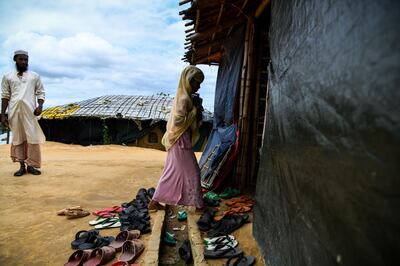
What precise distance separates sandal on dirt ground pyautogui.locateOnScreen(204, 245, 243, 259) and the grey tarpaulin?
264cm

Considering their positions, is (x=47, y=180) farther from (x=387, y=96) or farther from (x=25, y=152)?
(x=387, y=96)

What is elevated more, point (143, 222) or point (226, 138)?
point (226, 138)

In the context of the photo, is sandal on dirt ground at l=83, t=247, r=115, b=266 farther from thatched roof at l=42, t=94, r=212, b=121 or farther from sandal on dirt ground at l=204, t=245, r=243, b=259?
thatched roof at l=42, t=94, r=212, b=121

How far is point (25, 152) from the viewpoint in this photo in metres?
6.26

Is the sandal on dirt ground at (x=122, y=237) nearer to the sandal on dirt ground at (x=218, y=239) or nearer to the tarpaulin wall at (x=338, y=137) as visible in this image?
the sandal on dirt ground at (x=218, y=239)

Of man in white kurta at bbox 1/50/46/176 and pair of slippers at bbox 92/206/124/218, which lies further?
man in white kurta at bbox 1/50/46/176

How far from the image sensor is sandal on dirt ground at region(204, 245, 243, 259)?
2.56 m

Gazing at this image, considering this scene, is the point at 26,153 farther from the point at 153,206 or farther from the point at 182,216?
the point at 182,216

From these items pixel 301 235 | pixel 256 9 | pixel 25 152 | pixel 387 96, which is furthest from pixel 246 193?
pixel 25 152

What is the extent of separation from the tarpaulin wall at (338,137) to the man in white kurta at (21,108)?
558cm

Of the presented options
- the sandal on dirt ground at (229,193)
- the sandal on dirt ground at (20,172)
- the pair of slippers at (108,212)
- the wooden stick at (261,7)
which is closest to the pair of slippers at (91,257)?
the pair of slippers at (108,212)

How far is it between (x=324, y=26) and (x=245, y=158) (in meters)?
3.84

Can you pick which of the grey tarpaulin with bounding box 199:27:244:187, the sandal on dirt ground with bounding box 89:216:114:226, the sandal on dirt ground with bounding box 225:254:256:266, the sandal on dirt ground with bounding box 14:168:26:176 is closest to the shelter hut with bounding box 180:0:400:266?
the sandal on dirt ground with bounding box 225:254:256:266

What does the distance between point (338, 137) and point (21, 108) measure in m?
6.35
